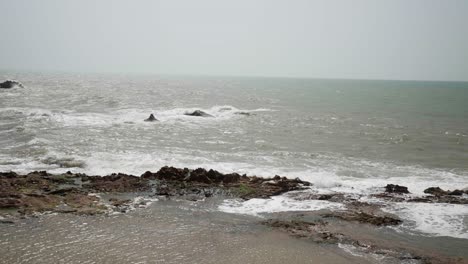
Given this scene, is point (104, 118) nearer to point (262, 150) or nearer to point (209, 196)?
point (262, 150)

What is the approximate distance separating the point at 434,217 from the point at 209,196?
7719mm

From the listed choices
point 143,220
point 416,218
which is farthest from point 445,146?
point 143,220

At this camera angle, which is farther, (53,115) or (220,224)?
(53,115)

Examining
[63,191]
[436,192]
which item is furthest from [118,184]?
[436,192]

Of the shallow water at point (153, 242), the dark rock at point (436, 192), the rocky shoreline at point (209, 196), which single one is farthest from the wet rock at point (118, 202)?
the dark rock at point (436, 192)

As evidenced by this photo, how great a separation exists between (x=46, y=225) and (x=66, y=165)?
857cm

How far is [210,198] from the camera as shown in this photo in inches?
538

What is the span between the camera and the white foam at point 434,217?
441 inches

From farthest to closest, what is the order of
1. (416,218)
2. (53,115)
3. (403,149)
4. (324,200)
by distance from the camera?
(53,115) → (403,149) → (324,200) → (416,218)

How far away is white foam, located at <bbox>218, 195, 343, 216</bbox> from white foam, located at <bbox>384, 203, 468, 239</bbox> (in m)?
2.14

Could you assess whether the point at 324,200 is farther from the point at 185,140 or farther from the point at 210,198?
the point at 185,140

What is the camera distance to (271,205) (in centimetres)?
1305

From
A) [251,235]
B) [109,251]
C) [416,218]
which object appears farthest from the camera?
[416,218]

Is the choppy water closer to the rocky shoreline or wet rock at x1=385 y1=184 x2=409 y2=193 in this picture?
wet rock at x1=385 y1=184 x2=409 y2=193
